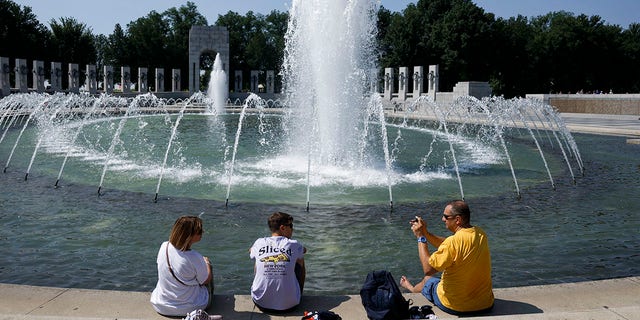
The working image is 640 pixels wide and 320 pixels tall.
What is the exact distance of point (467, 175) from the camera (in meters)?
15.4

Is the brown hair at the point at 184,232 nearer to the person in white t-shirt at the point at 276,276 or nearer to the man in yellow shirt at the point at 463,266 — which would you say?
the person in white t-shirt at the point at 276,276

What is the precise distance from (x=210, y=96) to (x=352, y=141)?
4469 cm

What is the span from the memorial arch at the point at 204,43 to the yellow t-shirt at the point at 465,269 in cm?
6638

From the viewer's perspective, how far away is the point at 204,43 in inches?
2763

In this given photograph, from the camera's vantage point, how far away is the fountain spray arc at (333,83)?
15.8m

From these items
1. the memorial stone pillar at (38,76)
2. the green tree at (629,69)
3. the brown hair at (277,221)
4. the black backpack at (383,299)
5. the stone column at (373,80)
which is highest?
the green tree at (629,69)

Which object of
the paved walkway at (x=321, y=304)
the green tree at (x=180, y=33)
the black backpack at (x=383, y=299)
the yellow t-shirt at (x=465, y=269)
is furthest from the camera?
the green tree at (x=180, y=33)

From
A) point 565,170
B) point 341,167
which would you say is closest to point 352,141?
point 341,167

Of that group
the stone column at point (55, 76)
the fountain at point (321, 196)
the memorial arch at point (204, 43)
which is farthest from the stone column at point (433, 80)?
the stone column at point (55, 76)

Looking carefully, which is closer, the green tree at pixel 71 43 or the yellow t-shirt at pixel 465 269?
the yellow t-shirt at pixel 465 269

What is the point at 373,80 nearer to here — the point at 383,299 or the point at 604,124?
the point at 604,124

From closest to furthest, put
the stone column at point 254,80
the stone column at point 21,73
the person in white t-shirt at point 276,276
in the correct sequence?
the person in white t-shirt at point 276,276 < the stone column at point 21,73 < the stone column at point 254,80

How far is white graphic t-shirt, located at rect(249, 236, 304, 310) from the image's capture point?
17.6ft

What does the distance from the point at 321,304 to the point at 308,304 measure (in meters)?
0.13
